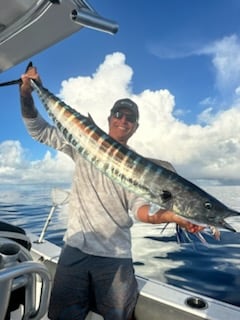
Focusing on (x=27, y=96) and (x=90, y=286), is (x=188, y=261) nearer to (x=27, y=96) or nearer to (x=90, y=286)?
(x=90, y=286)

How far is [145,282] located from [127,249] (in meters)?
0.51

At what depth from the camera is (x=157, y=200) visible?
103 centimetres

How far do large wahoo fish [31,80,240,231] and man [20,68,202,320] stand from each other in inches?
15.9

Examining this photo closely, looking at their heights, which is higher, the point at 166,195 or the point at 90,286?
the point at 166,195

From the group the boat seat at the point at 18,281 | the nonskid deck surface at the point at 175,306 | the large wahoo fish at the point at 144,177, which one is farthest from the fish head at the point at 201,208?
the nonskid deck surface at the point at 175,306

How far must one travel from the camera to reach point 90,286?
1.76m

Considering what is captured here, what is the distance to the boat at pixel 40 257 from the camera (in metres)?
1.04

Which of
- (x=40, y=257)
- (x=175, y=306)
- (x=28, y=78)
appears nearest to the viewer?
(x=28, y=78)

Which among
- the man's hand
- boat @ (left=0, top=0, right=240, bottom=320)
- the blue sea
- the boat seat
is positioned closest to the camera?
the boat seat

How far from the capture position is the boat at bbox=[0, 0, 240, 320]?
3.40 ft

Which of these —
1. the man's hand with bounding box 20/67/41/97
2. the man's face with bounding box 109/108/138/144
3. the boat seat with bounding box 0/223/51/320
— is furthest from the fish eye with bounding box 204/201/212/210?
the man's hand with bounding box 20/67/41/97

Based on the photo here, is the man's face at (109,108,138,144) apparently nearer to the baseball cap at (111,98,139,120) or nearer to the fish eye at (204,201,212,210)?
the baseball cap at (111,98,139,120)

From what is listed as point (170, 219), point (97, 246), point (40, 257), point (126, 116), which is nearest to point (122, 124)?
point (126, 116)

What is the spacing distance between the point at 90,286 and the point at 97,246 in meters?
0.24
